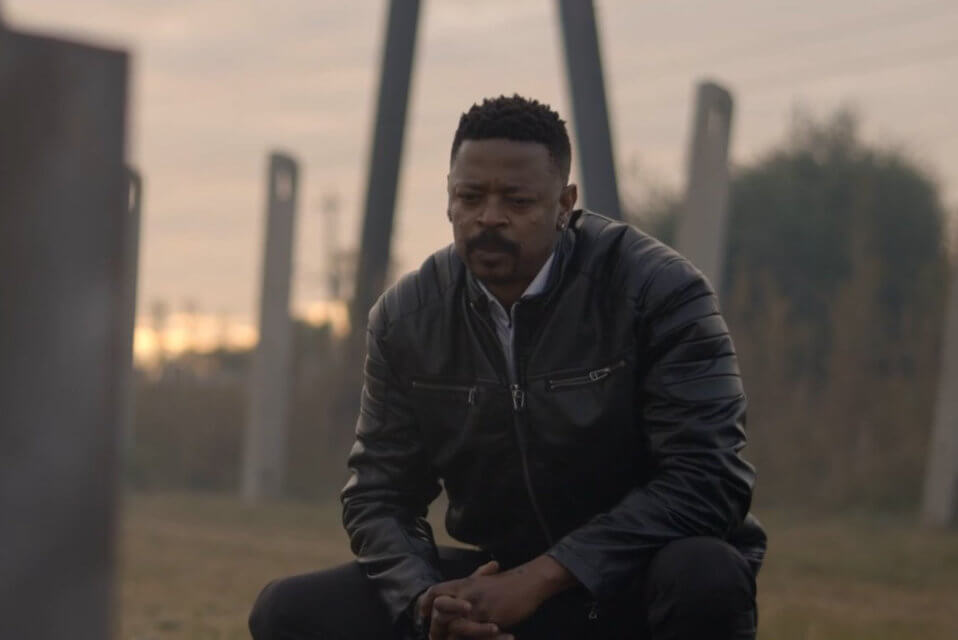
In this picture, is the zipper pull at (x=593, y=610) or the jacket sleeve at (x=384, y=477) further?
the jacket sleeve at (x=384, y=477)

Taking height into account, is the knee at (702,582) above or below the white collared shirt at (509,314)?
below

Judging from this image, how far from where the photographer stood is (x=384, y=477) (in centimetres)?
402

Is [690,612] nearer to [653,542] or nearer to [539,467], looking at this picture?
[653,542]

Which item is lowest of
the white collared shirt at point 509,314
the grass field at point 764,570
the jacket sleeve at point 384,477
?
the grass field at point 764,570

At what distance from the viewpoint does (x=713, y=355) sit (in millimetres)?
3727

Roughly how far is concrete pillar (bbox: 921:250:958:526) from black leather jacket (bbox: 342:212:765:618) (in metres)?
8.68

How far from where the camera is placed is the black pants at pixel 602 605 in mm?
3516

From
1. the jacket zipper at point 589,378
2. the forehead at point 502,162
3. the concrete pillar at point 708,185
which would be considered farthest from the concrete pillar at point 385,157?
the jacket zipper at point 589,378

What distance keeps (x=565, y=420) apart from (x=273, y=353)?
1270 cm

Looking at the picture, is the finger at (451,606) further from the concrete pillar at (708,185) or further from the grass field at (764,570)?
the concrete pillar at (708,185)

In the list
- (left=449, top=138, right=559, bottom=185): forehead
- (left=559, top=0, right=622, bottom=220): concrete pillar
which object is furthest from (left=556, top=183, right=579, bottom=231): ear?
(left=559, top=0, right=622, bottom=220): concrete pillar

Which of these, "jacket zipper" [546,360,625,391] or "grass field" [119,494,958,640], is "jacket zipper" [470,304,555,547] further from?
"grass field" [119,494,958,640]

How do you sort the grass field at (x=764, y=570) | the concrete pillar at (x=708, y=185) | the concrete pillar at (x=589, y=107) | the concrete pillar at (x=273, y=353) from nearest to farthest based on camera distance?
the grass field at (x=764, y=570)
the concrete pillar at (x=708, y=185)
the concrete pillar at (x=589, y=107)
the concrete pillar at (x=273, y=353)

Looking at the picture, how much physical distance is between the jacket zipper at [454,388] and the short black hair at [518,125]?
48 centimetres
